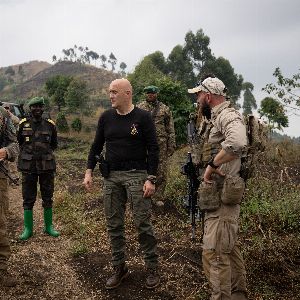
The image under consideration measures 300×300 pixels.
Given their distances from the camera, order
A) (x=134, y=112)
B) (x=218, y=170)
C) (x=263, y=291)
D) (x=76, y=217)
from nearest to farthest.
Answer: (x=218, y=170) → (x=263, y=291) → (x=134, y=112) → (x=76, y=217)

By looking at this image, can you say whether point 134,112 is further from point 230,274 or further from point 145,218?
point 230,274

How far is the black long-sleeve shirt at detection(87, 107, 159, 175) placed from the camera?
12.5 ft

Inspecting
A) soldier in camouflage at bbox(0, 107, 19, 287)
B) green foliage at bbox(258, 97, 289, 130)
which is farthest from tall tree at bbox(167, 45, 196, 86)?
soldier in camouflage at bbox(0, 107, 19, 287)

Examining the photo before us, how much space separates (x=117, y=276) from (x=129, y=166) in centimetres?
113

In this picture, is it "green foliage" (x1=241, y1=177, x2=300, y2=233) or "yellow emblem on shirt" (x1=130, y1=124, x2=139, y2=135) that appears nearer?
"yellow emblem on shirt" (x1=130, y1=124, x2=139, y2=135)

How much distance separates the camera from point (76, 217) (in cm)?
630

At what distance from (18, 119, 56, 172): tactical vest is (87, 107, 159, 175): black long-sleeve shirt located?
181 cm

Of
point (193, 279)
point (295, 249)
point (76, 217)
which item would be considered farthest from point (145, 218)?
point (76, 217)

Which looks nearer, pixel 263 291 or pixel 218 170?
pixel 218 170

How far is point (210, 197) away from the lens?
9.94ft

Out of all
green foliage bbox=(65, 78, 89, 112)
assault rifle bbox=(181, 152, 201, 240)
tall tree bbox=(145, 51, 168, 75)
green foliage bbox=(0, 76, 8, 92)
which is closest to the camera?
assault rifle bbox=(181, 152, 201, 240)

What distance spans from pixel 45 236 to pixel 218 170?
3.39m

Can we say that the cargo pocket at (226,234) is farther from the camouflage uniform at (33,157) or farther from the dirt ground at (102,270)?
the camouflage uniform at (33,157)

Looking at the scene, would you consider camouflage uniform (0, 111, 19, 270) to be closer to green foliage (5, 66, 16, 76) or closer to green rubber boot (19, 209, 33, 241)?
green rubber boot (19, 209, 33, 241)
